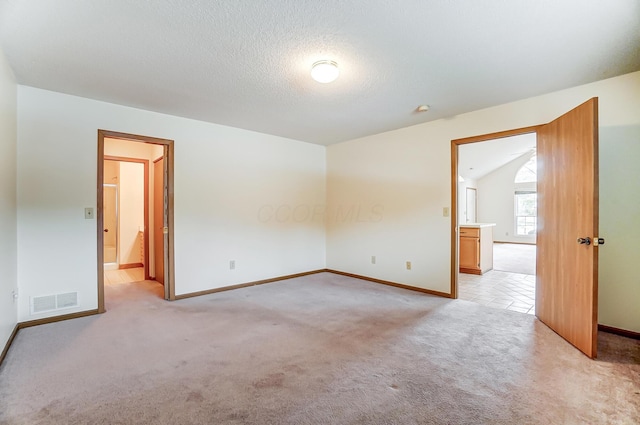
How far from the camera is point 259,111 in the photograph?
141 inches

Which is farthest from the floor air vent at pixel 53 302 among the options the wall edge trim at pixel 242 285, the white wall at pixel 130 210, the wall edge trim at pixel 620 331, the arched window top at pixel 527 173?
the arched window top at pixel 527 173

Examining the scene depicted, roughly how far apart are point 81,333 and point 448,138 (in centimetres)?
451

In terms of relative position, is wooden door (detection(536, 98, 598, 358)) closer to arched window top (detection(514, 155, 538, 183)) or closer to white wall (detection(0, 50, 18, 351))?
white wall (detection(0, 50, 18, 351))

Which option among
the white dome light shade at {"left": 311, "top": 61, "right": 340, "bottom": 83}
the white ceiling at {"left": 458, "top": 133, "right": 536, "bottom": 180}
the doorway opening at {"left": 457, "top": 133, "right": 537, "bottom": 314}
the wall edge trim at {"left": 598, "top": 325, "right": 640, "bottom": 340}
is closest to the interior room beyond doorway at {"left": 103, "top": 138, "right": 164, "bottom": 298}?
the white dome light shade at {"left": 311, "top": 61, "right": 340, "bottom": 83}

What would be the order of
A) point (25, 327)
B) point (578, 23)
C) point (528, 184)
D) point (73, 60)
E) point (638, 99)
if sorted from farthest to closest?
point (528, 184) → point (25, 327) → point (638, 99) → point (73, 60) → point (578, 23)

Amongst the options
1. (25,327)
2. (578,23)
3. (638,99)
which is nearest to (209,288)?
(25,327)

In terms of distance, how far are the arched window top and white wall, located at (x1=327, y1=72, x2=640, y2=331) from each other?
8737mm

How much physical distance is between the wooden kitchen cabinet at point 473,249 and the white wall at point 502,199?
21.3 feet

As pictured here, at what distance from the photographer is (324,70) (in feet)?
7.67

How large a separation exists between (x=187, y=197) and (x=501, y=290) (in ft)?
14.9

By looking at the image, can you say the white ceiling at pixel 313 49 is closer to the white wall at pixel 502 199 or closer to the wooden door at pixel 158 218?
the wooden door at pixel 158 218

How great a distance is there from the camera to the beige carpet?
163 cm

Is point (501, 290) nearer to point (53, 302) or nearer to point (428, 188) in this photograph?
point (428, 188)

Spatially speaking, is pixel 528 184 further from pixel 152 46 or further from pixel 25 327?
pixel 25 327
